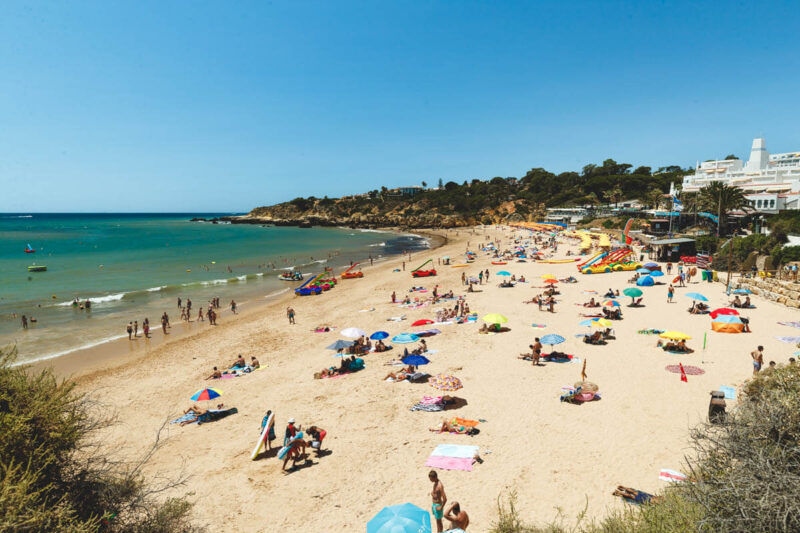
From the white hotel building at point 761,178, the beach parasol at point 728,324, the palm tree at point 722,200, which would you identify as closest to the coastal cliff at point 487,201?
the white hotel building at point 761,178

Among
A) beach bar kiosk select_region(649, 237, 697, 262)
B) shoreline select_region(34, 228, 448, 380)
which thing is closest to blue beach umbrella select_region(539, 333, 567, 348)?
shoreline select_region(34, 228, 448, 380)

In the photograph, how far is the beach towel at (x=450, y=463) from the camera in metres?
8.12

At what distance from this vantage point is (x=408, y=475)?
818cm

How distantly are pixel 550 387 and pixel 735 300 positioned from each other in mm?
12946

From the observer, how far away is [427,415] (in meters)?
10.6

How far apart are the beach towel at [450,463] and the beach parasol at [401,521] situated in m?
2.27

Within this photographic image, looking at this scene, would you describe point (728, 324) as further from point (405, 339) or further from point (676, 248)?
point (676, 248)

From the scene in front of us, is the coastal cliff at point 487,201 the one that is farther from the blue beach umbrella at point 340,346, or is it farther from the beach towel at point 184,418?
the beach towel at point 184,418

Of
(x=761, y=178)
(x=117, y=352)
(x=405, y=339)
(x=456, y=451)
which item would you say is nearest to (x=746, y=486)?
(x=456, y=451)

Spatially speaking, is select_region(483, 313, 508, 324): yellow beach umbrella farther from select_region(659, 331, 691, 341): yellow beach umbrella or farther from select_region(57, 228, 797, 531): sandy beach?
select_region(659, 331, 691, 341): yellow beach umbrella

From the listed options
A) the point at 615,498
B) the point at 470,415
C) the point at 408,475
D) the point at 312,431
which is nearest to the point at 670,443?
the point at 615,498

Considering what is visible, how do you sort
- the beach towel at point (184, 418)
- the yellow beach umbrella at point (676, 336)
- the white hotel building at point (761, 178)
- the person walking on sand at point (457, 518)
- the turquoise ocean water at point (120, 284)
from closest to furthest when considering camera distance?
the person walking on sand at point (457, 518)
the beach towel at point (184, 418)
the yellow beach umbrella at point (676, 336)
the turquoise ocean water at point (120, 284)
the white hotel building at point (761, 178)

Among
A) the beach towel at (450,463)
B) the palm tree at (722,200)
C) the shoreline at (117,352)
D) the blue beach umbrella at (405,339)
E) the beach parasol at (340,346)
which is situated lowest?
the shoreline at (117,352)

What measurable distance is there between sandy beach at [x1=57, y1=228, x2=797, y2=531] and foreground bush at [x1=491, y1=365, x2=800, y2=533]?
1900mm
